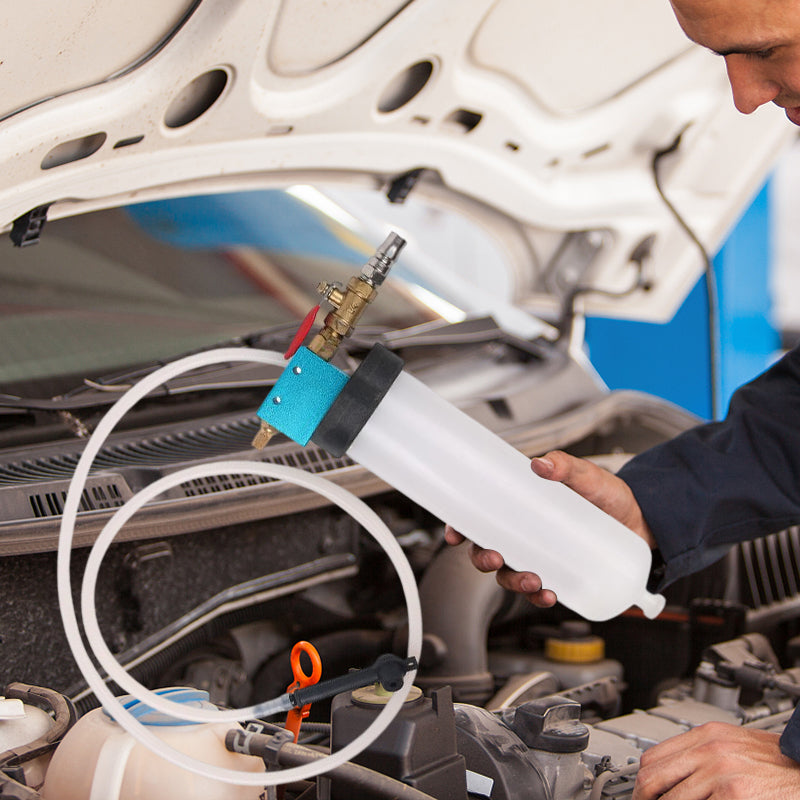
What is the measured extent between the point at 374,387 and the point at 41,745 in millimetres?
445

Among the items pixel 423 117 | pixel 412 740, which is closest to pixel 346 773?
pixel 412 740

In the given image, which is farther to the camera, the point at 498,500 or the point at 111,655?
the point at 498,500

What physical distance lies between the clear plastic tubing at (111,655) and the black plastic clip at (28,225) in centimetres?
41

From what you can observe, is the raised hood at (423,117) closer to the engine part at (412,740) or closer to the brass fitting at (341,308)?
the brass fitting at (341,308)

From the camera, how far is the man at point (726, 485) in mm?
840

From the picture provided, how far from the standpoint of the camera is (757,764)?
86 centimetres

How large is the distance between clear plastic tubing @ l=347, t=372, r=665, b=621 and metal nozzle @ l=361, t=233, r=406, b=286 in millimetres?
100

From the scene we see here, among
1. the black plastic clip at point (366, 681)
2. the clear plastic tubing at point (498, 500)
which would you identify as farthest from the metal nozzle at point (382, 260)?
the black plastic clip at point (366, 681)

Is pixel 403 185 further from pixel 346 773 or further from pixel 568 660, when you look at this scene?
pixel 346 773

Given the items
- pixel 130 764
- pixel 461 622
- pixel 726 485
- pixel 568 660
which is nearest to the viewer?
pixel 130 764

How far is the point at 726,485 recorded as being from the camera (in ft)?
3.95

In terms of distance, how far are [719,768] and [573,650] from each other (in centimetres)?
60

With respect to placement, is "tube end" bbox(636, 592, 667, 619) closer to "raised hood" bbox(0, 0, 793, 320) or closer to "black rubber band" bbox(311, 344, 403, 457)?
"black rubber band" bbox(311, 344, 403, 457)

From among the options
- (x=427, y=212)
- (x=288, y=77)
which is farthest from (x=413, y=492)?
(x=427, y=212)
